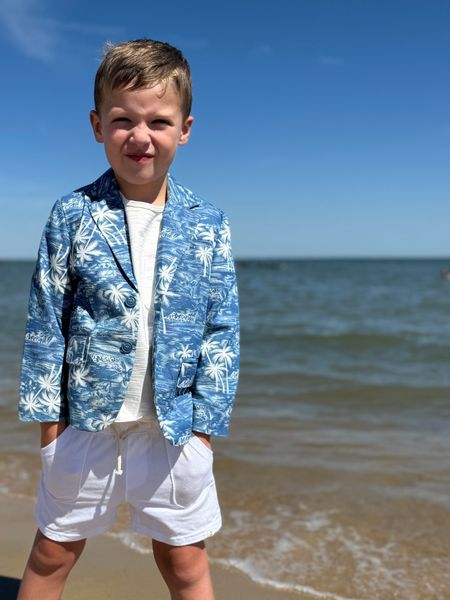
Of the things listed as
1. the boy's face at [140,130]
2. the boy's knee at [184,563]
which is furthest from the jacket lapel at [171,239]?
the boy's knee at [184,563]

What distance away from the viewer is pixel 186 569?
6.55 feet

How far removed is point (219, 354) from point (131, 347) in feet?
0.93

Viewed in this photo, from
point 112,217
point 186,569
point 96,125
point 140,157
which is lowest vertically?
point 186,569

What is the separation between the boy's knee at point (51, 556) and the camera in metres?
1.96

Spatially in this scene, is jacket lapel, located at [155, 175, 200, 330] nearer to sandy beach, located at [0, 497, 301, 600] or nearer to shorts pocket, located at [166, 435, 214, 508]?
shorts pocket, located at [166, 435, 214, 508]

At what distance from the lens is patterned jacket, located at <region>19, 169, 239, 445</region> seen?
1.87 m

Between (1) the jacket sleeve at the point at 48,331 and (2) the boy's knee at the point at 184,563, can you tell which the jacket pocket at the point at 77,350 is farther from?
(2) the boy's knee at the point at 184,563

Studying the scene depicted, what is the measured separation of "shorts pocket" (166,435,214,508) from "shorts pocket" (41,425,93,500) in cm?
25

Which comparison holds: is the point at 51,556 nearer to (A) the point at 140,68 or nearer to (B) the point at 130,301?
(B) the point at 130,301

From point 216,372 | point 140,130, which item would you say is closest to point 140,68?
point 140,130

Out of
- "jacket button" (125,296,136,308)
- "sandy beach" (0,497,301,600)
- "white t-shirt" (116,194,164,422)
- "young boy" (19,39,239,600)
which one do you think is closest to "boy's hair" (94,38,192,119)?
"young boy" (19,39,239,600)

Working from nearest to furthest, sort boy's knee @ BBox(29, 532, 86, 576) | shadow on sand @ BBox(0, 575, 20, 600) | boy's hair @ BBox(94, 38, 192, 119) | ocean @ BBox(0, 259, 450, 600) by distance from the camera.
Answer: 1. boy's hair @ BBox(94, 38, 192, 119)
2. boy's knee @ BBox(29, 532, 86, 576)
3. shadow on sand @ BBox(0, 575, 20, 600)
4. ocean @ BBox(0, 259, 450, 600)

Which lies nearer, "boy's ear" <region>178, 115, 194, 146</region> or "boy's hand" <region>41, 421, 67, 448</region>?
"boy's hand" <region>41, 421, 67, 448</region>

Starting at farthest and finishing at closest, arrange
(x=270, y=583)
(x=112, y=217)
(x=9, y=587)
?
(x=270, y=583) → (x=9, y=587) → (x=112, y=217)
